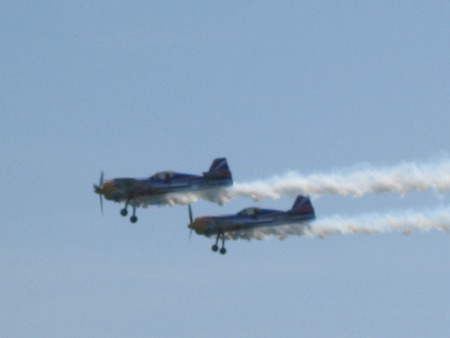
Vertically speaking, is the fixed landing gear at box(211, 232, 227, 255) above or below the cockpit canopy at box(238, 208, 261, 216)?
below

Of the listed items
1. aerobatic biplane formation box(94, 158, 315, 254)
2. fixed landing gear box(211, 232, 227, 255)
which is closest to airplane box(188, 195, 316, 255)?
fixed landing gear box(211, 232, 227, 255)

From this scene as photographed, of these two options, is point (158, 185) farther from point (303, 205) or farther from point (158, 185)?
point (303, 205)

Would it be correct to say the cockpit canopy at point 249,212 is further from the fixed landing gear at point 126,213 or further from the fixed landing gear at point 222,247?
the fixed landing gear at point 126,213

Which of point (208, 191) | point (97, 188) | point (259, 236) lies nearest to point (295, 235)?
point (259, 236)

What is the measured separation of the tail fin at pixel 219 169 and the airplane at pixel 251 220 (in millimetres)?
5960

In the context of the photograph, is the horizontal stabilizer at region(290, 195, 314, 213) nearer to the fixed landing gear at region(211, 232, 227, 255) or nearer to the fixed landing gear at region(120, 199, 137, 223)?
the fixed landing gear at region(211, 232, 227, 255)

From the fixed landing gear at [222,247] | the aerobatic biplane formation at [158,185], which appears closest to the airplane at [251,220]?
the fixed landing gear at [222,247]

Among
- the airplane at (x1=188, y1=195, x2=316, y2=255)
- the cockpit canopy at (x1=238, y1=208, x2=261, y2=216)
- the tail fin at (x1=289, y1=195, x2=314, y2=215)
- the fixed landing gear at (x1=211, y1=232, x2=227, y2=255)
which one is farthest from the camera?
the tail fin at (x1=289, y1=195, x2=314, y2=215)

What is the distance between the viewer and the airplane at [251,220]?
314 feet

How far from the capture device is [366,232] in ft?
307

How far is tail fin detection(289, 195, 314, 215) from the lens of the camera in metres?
96.4

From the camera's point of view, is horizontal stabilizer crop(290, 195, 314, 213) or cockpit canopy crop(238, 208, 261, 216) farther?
horizontal stabilizer crop(290, 195, 314, 213)

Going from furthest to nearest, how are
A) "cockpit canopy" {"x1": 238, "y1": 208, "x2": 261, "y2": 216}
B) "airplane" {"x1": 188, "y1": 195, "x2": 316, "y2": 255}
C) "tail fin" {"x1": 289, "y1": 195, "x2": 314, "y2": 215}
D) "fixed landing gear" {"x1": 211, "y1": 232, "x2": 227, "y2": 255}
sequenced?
1. "tail fin" {"x1": 289, "y1": 195, "x2": 314, "y2": 215}
2. "cockpit canopy" {"x1": 238, "y1": 208, "x2": 261, "y2": 216}
3. "airplane" {"x1": 188, "y1": 195, "x2": 316, "y2": 255}
4. "fixed landing gear" {"x1": 211, "y1": 232, "x2": 227, "y2": 255}

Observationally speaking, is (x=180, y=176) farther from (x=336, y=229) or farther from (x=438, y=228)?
(x=438, y=228)
